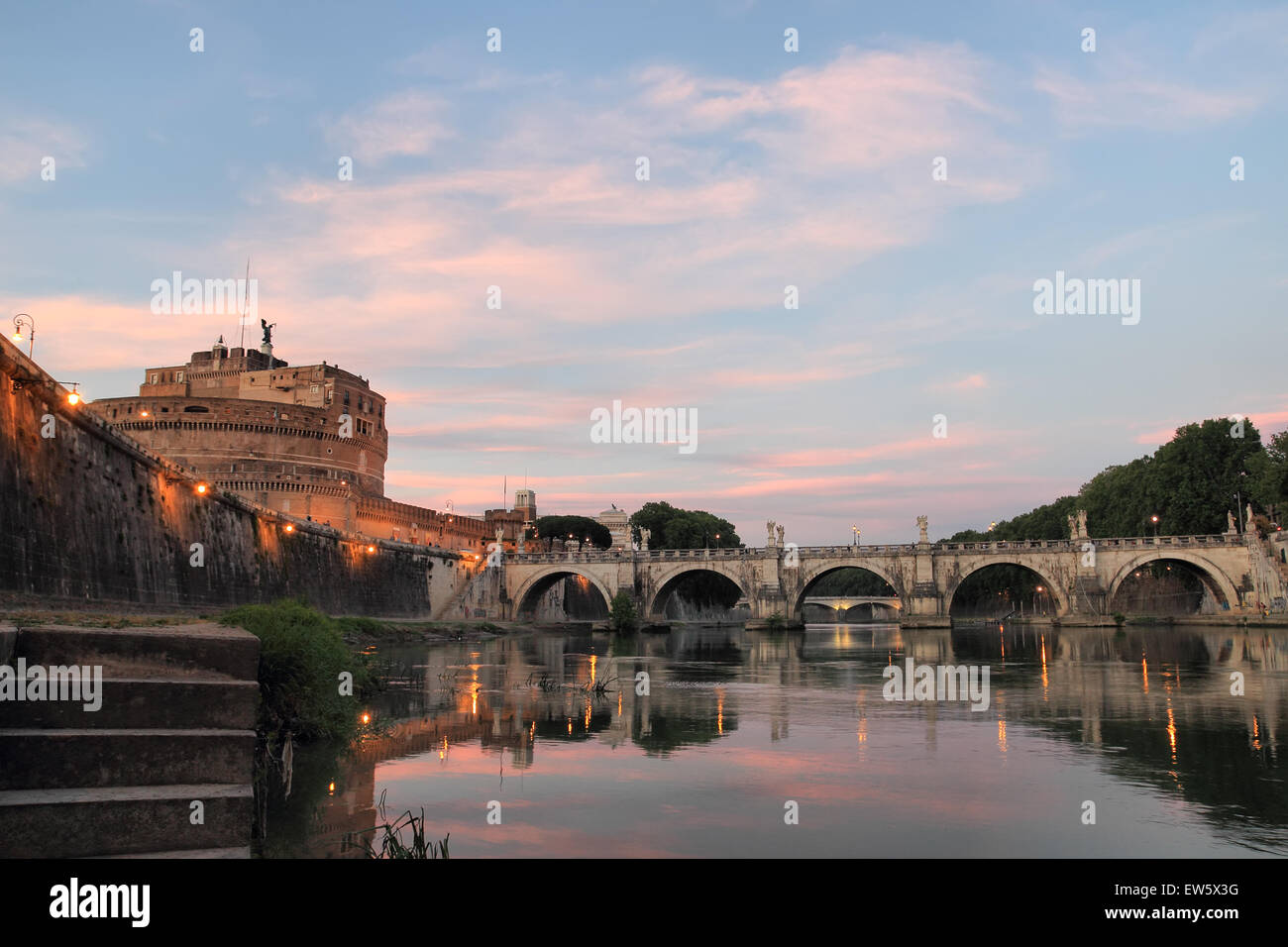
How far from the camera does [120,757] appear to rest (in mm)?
7449

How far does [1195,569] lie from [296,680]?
7429cm

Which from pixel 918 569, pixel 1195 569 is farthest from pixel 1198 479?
pixel 918 569

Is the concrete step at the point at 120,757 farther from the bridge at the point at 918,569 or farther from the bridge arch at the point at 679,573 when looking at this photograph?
the bridge arch at the point at 679,573

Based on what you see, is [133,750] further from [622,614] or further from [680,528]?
[680,528]

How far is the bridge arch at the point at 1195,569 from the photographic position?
7025 centimetres

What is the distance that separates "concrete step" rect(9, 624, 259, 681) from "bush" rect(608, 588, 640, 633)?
235 feet

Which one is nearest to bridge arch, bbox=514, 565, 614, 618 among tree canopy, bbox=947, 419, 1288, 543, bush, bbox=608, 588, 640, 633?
bush, bbox=608, 588, 640, 633

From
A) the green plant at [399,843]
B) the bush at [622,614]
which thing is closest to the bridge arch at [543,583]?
the bush at [622,614]

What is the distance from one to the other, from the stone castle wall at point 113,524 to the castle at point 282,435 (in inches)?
966

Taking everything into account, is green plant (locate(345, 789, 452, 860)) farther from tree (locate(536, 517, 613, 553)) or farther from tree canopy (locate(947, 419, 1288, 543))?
tree (locate(536, 517, 613, 553))

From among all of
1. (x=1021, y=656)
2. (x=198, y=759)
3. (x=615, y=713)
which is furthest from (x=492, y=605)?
(x=198, y=759)

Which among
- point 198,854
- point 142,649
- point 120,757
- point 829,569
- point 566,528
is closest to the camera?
point 198,854

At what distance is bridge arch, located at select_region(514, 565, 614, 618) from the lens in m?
88.2

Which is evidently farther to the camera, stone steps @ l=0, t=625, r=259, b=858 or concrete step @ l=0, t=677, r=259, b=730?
concrete step @ l=0, t=677, r=259, b=730
